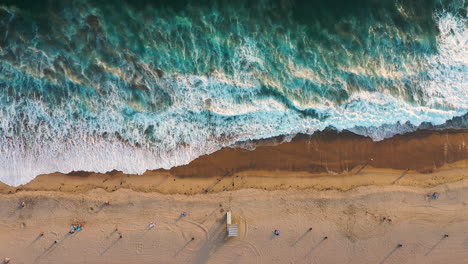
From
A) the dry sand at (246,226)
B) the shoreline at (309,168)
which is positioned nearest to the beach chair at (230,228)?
the dry sand at (246,226)

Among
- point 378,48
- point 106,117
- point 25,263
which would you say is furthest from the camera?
point 378,48

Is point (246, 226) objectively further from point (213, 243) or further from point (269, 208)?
point (213, 243)

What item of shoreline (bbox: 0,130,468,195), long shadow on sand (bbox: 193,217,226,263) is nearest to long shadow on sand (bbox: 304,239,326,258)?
shoreline (bbox: 0,130,468,195)

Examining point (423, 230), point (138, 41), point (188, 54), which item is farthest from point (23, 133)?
point (423, 230)

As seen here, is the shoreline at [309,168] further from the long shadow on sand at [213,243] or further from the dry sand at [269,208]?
the long shadow on sand at [213,243]

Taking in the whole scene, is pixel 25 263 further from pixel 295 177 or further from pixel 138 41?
pixel 295 177

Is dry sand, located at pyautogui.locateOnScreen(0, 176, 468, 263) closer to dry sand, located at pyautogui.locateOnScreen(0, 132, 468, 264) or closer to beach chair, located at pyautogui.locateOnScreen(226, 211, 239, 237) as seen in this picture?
dry sand, located at pyautogui.locateOnScreen(0, 132, 468, 264)
